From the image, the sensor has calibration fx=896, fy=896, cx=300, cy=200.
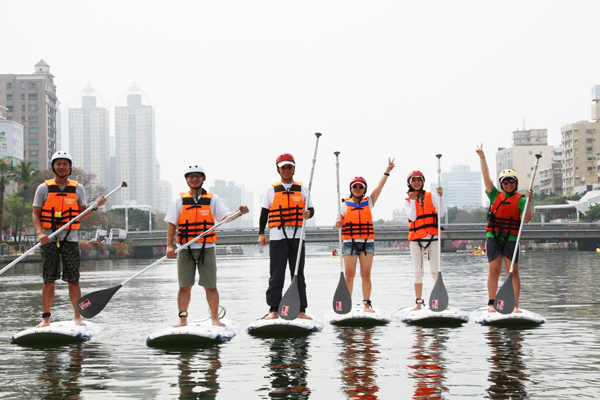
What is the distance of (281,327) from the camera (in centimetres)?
1256

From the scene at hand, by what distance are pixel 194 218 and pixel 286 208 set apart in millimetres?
1527

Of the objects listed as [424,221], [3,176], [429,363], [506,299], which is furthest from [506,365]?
[3,176]

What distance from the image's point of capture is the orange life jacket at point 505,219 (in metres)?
13.6

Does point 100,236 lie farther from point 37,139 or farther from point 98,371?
point 98,371

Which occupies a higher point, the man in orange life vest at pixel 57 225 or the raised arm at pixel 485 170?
the raised arm at pixel 485 170

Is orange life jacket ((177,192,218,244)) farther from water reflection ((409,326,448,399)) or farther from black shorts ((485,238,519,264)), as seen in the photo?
black shorts ((485,238,519,264))

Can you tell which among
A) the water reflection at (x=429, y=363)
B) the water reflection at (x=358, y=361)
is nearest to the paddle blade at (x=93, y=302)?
the water reflection at (x=358, y=361)

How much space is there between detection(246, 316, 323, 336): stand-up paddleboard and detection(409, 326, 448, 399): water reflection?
5.12ft

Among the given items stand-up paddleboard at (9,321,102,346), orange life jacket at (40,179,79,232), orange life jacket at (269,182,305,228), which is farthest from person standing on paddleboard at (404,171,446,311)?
stand-up paddleboard at (9,321,102,346)

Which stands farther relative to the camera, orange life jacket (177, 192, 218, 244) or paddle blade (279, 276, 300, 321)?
paddle blade (279, 276, 300, 321)

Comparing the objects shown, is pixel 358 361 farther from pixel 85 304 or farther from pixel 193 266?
pixel 85 304

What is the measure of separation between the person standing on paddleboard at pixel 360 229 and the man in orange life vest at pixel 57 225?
13.2 ft

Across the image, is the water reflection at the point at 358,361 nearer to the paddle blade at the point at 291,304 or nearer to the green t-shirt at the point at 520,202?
the paddle blade at the point at 291,304

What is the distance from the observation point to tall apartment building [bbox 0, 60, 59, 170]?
6905 inches
